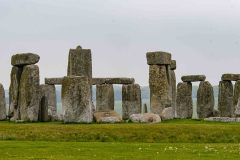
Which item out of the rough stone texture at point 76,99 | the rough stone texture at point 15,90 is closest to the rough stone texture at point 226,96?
the rough stone texture at point 15,90

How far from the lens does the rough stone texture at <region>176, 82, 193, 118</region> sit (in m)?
58.2

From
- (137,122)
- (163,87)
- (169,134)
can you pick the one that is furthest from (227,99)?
(169,134)

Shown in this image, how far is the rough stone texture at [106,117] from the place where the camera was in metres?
41.2

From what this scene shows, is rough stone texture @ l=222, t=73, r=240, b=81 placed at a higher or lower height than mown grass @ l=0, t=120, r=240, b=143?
higher

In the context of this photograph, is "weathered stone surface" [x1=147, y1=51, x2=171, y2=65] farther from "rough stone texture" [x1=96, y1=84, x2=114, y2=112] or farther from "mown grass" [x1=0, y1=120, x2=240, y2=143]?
"mown grass" [x1=0, y1=120, x2=240, y2=143]

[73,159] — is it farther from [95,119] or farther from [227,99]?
[227,99]

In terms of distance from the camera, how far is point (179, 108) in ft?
192

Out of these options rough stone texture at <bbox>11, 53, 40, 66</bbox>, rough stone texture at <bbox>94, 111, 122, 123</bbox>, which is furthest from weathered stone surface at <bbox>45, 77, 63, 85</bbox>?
rough stone texture at <bbox>94, 111, 122, 123</bbox>

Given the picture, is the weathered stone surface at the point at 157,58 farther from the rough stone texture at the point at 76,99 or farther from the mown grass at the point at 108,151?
the mown grass at the point at 108,151

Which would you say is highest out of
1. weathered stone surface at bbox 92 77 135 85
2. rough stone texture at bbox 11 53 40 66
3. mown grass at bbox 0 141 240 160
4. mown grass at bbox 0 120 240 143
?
rough stone texture at bbox 11 53 40 66

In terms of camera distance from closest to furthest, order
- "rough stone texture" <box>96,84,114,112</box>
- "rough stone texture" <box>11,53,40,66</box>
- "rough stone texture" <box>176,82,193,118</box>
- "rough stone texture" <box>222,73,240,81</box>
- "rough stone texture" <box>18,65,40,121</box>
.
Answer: "rough stone texture" <box>18,65,40,121</box>
"rough stone texture" <box>11,53,40,66</box>
"rough stone texture" <box>96,84,114,112</box>
"rough stone texture" <box>222,73,240,81</box>
"rough stone texture" <box>176,82,193,118</box>

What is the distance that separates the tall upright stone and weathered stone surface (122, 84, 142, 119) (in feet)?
24.7

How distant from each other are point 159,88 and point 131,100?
866cm

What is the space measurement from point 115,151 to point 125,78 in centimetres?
3251
